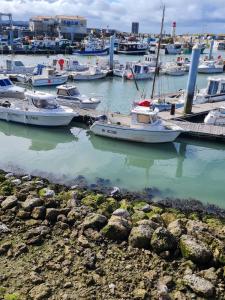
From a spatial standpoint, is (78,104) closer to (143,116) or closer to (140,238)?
(143,116)

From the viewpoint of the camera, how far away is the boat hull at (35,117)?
82.9 feet

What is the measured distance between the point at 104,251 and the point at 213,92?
24836 millimetres

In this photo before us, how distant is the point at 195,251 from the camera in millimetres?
9617

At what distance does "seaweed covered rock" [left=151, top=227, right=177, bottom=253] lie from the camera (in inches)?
392

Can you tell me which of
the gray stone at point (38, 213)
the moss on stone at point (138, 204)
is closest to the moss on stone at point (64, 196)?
the gray stone at point (38, 213)

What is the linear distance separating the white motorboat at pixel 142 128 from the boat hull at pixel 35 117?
3027mm

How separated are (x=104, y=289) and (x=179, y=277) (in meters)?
2.01

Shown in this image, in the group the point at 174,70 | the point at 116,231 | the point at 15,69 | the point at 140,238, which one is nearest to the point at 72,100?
the point at 116,231

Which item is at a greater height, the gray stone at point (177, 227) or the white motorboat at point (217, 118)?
the white motorboat at point (217, 118)

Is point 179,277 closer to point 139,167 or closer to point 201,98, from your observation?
point 139,167

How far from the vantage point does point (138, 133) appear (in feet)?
73.6

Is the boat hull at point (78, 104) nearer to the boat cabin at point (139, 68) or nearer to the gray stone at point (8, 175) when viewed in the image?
the gray stone at point (8, 175)

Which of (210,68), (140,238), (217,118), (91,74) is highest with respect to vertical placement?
(210,68)

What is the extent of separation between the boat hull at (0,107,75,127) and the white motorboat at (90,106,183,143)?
3027mm
